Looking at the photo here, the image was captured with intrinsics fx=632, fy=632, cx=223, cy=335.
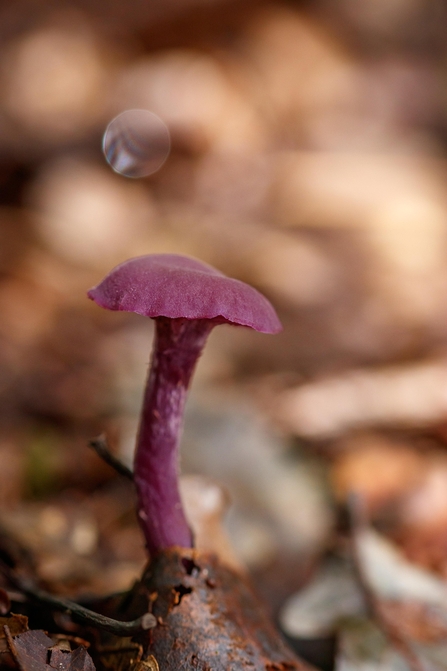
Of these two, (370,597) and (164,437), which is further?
(370,597)

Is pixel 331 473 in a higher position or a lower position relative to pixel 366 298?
lower

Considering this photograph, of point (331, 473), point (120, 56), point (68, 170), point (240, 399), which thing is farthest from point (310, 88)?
point (331, 473)

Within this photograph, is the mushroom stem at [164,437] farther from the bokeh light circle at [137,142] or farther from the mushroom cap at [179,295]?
the bokeh light circle at [137,142]

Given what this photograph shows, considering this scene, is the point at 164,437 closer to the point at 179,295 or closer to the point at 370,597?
the point at 179,295

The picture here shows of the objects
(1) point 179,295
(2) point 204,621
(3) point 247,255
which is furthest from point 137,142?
(2) point 204,621

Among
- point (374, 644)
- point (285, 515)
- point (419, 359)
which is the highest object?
point (419, 359)

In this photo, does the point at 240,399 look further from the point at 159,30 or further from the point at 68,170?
the point at 159,30
